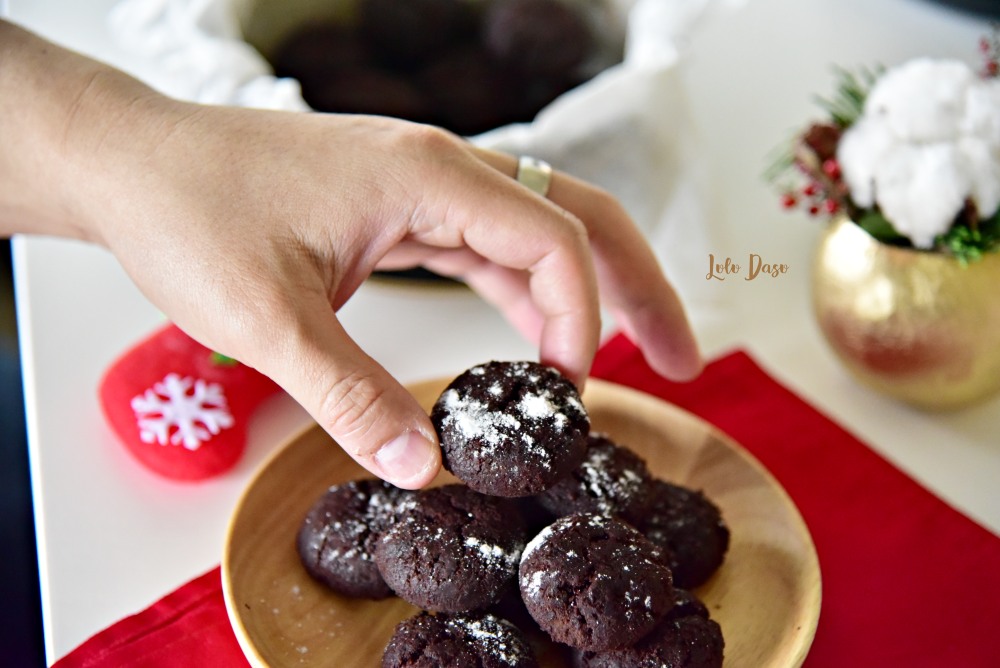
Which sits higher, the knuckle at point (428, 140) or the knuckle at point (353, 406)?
the knuckle at point (428, 140)

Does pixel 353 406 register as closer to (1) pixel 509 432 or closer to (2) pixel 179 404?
(1) pixel 509 432

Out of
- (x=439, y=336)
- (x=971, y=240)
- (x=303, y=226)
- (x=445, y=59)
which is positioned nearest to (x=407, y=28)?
(x=445, y=59)

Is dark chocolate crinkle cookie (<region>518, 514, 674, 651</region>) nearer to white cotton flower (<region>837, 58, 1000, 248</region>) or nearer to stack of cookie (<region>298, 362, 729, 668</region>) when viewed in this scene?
stack of cookie (<region>298, 362, 729, 668</region>)

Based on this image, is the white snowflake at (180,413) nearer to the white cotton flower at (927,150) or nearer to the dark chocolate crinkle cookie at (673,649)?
the dark chocolate crinkle cookie at (673,649)

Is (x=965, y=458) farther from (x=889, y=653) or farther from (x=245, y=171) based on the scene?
(x=245, y=171)

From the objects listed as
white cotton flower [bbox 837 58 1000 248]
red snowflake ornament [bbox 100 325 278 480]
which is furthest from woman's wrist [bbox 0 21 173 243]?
white cotton flower [bbox 837 58 1000 248]

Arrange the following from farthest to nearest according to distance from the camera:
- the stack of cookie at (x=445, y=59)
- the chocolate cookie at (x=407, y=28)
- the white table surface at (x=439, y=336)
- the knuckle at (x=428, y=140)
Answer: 1. the chocolate cookie at (x=407, y=28)
2. the stack of cookie at (x=445, y=59)
3. the white table surface at (x=439, y=336)
4. the knuckle at (x=428, y=140)

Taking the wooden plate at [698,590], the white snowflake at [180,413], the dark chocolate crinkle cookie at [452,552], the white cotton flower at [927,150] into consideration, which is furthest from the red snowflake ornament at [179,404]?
the white cotton flower at [927,150]
